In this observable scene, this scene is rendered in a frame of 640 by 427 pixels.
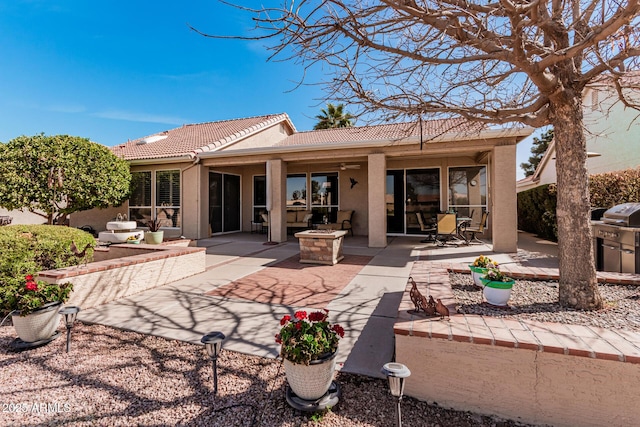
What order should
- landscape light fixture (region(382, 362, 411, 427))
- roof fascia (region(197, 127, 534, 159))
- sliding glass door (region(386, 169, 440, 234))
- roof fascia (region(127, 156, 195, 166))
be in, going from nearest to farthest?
1. landscape light fixture (region(382, 362, 411, 427))
2. roof fascia (region(197, 127, 534, 159))
3. roof fascia (region(127, 156, 195, 166))
4. sliding glass door (region(386, 169, 440, 234))

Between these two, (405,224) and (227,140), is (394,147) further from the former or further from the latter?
(227,140)

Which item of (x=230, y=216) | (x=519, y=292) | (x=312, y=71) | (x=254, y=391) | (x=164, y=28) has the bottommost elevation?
(x=254, y=391)

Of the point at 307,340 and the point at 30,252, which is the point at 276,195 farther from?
the point at 307,340

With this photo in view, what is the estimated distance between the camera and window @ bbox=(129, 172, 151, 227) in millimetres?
11297

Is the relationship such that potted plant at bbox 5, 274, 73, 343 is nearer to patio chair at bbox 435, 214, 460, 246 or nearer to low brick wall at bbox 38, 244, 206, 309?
low brick wall at bbox 38, 244, 206, 309

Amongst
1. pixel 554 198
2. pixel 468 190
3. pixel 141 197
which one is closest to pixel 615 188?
pixel 554 198

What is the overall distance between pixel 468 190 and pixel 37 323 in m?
11.5

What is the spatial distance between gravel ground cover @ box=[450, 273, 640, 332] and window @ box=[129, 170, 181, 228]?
410 inches

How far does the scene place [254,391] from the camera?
2.22m

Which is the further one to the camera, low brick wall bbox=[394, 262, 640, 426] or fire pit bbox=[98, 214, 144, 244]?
fire pit bbox=[98, 214, 144, 244]

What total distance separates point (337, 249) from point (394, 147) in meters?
3.70

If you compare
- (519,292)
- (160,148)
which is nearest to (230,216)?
(160,148)

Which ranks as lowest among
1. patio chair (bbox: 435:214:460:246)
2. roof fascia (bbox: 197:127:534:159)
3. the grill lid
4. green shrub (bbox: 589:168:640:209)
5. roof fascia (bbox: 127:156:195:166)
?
patio chair (bbox: 435:214:460:246)

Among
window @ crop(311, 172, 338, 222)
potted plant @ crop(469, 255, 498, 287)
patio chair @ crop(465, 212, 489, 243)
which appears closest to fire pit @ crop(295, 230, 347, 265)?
potted plant @ crop(469, 255, 498, 287)
